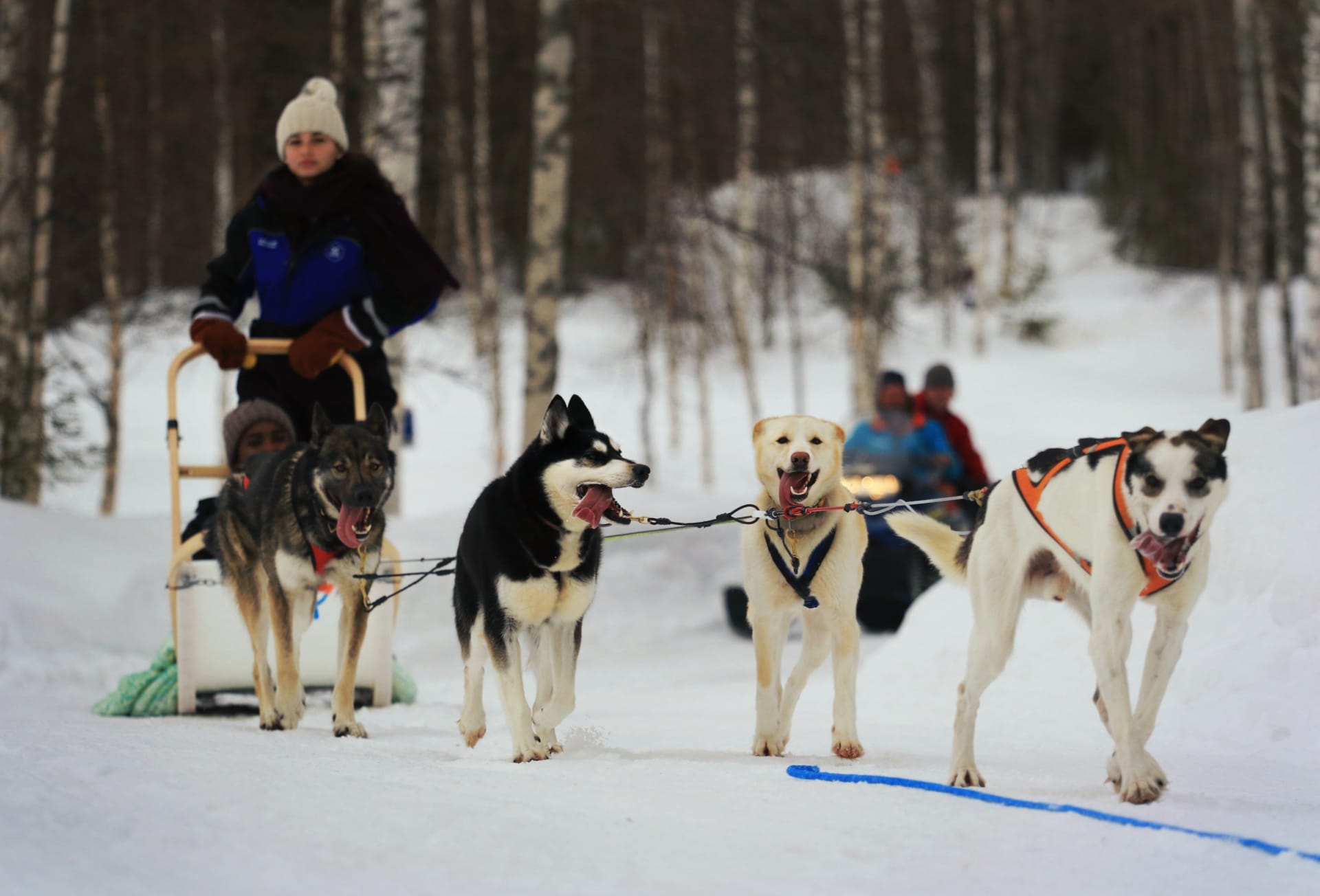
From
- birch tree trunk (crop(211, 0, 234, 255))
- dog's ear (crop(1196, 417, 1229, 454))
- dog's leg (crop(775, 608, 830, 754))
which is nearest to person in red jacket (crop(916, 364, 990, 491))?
dog's leg (crop(775, 608, 830, 754))

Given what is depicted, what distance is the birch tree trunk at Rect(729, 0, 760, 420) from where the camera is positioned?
14.8m

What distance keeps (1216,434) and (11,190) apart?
960 centimetres

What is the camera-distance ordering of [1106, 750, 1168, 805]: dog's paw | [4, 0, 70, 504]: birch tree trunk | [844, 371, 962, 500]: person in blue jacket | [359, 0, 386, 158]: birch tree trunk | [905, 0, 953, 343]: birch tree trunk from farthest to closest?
[905, 0, 953, 343]: birch tree trunk → [359, 0, 386, 158]: birch tree trunk → [4, 0, 70, 504]: birch tree trunk → [844, 371, 962, 500]: person in blue jacket → [1106, 750, 1168, 805]: dog's paw

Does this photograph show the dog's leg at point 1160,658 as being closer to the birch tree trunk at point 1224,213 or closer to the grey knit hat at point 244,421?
the grey knit hat at point 244,421

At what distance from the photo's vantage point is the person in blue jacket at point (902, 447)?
26.1 feet

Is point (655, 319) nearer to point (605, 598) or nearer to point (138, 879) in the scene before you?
point (605, 598)

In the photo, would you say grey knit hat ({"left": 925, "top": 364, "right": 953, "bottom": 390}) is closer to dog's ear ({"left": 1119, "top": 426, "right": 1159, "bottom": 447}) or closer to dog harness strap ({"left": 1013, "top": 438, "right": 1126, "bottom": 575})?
dog harness strap ({"left": 1013, "top": 438, "right": 1126, "bottom": 575})

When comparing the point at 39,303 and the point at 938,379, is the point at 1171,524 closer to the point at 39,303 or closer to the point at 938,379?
the point at 938,379

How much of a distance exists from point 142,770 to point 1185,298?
24.8m

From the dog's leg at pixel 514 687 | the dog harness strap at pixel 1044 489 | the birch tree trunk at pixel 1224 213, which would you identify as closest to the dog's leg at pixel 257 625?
the dog's leg at pixel 514 687

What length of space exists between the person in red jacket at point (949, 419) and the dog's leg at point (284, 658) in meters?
5.15

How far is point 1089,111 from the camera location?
36.8 m

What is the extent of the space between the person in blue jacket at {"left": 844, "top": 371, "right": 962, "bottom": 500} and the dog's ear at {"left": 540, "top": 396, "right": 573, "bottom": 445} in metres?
4.76

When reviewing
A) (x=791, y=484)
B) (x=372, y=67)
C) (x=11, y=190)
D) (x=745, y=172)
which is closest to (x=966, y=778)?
(x=791, y=484)
